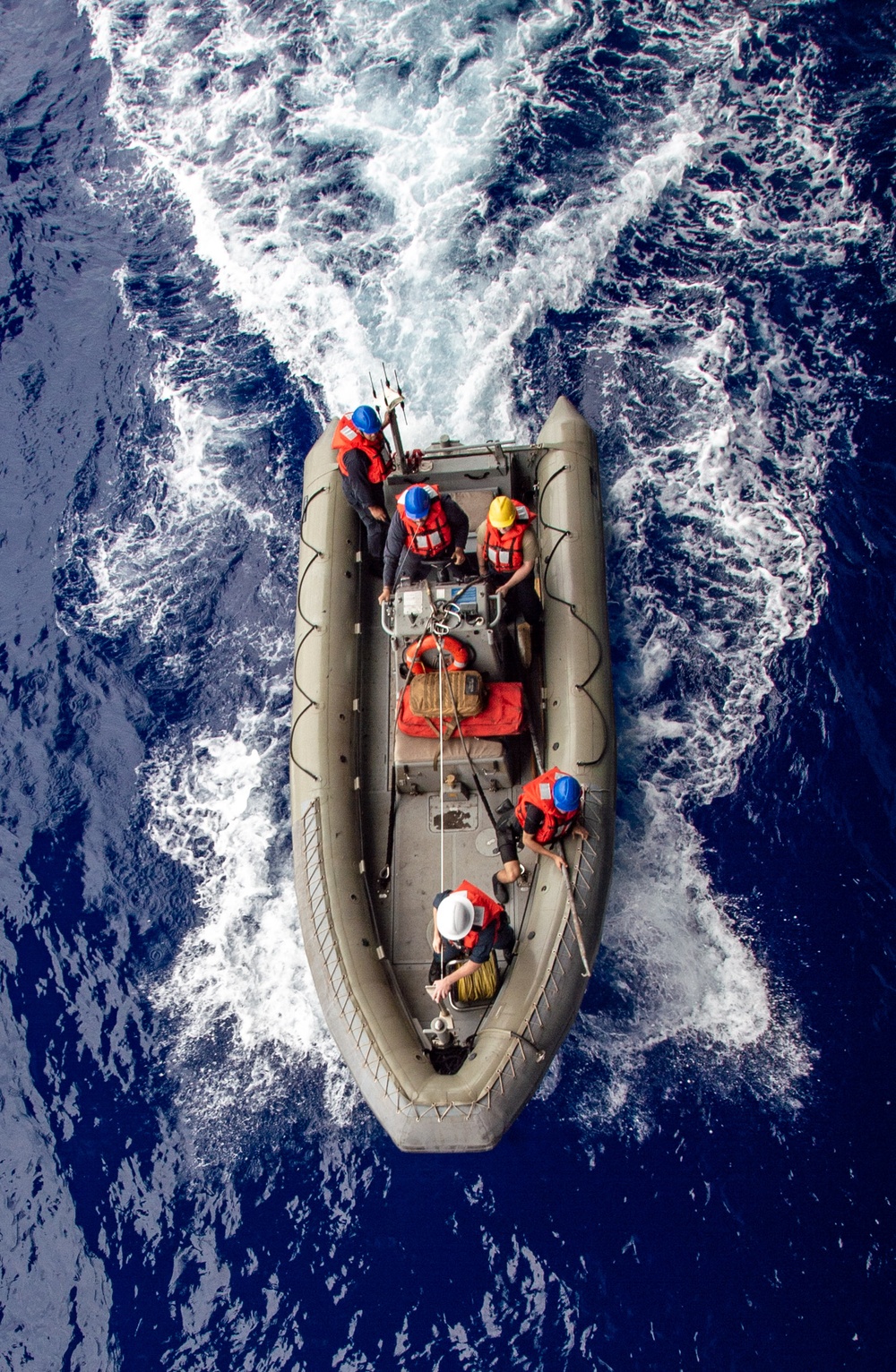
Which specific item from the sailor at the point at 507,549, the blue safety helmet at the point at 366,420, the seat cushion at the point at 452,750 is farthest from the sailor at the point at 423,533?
the seat cushion at the point at 452,750

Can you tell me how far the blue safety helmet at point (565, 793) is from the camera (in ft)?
24.9

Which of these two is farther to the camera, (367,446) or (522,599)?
(367,446)

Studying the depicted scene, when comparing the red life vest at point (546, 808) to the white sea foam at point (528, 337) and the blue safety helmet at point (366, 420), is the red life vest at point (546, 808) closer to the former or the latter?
the white sea foam at point (528, 337)

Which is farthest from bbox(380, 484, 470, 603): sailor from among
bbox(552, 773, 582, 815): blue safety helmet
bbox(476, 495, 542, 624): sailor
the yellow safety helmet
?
bbox(552, 773, 582, 815): blue safety helmet

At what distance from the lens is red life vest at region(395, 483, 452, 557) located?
8.23 metres

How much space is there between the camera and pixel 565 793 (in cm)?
760

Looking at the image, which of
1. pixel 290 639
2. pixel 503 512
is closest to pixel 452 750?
pixel 503 512

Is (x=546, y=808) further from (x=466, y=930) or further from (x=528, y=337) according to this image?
(x=528, y=337)

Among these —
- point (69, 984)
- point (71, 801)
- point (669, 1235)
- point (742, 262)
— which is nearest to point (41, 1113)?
point (69, 984)

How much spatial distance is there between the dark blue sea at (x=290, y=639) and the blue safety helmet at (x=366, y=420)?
2.73m

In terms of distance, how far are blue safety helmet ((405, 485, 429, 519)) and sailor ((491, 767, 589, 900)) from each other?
7.95 ft

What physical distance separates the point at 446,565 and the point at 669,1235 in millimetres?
5895

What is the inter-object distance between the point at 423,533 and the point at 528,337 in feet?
16.9

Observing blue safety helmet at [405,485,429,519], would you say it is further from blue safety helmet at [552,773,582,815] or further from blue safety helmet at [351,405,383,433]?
blue safety helmet at [552,773,582,815]
